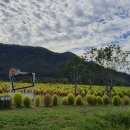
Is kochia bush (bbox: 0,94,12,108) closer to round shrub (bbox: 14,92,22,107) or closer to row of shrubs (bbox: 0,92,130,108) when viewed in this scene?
row of shrubs (bbox: 0,92,130,108)

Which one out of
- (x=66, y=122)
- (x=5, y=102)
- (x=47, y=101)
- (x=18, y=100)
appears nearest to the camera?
(x=66, y=122)

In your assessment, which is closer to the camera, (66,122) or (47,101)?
(66,122)

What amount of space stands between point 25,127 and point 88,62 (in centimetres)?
3340

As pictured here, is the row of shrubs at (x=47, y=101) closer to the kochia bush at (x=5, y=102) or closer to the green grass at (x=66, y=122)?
the kochia bush at (x=5, y=102)

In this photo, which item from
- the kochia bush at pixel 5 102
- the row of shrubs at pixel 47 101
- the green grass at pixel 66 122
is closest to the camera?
the green grass at pixel 66 122

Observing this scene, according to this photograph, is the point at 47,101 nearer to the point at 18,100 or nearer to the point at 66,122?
the point at 18,100

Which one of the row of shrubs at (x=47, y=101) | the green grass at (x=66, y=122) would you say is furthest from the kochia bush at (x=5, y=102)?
the green grass at (x=66, y=122)

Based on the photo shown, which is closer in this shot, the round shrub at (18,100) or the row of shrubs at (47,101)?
the row of shrubs at (47,101)

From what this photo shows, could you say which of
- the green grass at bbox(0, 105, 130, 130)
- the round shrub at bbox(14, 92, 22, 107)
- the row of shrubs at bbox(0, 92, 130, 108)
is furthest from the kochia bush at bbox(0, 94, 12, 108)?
the green grass at bbox(0, 105, 130, 130)

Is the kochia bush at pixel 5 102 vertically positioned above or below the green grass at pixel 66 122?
above

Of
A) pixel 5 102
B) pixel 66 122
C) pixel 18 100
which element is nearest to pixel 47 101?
pixel 18 100

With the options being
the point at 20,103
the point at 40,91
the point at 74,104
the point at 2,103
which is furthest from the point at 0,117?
the point at 40,91

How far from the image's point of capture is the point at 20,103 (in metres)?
24.6

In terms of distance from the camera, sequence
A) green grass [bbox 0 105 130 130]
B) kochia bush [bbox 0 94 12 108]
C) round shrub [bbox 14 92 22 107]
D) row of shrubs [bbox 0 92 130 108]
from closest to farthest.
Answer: green grass [bbox 0 105 130 130] < kochia bush [bbox 0 94 12 108] < row of shrubs [bbox 0 92 130 108] < round shrub [bbox 14 92 22 107]
